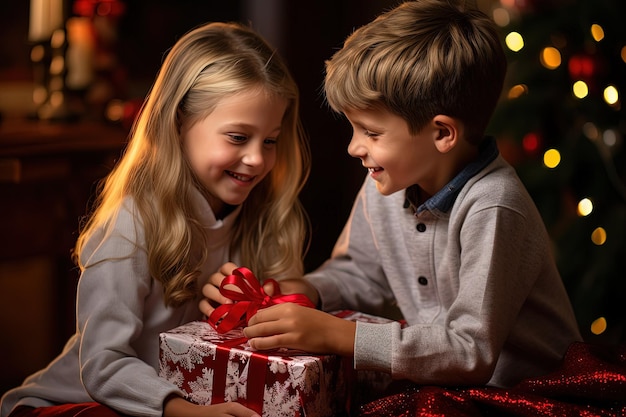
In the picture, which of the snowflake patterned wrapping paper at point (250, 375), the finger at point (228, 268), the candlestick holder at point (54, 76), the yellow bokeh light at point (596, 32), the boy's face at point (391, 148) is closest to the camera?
the snowflake patterned wrapping paper at point (250, 375)

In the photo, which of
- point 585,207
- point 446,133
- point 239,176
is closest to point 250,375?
point 239,176

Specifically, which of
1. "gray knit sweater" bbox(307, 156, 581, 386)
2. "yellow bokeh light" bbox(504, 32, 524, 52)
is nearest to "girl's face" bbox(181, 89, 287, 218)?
"gray knit sweater" bbox(307, 156, 581, 386)

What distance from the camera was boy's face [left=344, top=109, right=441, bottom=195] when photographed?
4.20 ft

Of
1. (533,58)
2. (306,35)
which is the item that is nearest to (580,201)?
(533,58)

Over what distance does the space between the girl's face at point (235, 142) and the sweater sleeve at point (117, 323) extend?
0.51ft

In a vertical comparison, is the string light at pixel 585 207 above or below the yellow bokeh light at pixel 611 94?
below

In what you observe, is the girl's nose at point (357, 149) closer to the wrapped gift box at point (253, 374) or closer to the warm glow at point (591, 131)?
the wrapped gift box at point (253, 374)

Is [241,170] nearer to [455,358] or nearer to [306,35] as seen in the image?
[455,358]

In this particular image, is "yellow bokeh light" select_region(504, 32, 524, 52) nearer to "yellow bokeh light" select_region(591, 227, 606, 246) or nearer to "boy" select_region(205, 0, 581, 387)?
"yellow bokeh light" select_region(591, 227, 606, 246)

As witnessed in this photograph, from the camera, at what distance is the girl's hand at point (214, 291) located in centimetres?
136

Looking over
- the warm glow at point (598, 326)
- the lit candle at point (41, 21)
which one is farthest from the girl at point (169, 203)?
the warm glow at point (598, 326)

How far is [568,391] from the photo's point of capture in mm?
1206

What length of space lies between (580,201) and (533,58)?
0.42 meters

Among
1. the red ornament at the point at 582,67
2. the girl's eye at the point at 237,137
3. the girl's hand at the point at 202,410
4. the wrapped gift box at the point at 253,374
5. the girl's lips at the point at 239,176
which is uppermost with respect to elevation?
the red ornament at the point at 582,67
